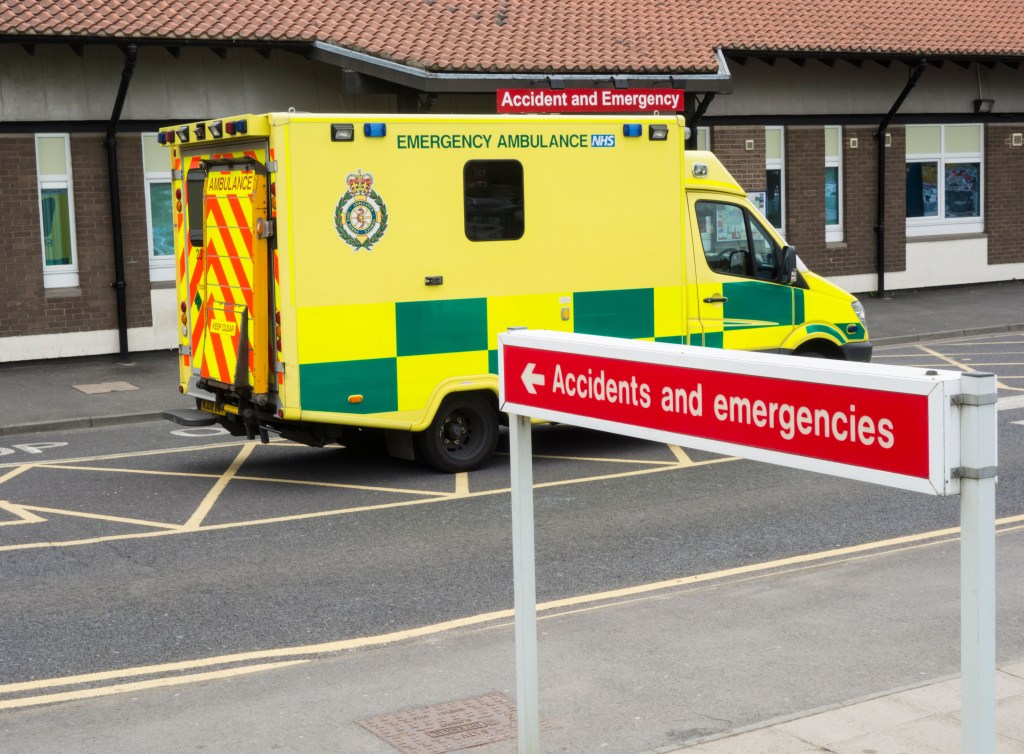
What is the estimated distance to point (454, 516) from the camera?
995 cm

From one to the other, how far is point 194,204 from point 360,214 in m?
1.81

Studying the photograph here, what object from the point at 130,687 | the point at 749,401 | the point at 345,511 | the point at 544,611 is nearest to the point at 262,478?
the point at 345,511

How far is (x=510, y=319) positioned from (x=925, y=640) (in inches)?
213

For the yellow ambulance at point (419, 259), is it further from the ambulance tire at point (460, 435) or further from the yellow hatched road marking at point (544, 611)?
the yellow hatched road marking at point (544, 611)

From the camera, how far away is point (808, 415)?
369 cm

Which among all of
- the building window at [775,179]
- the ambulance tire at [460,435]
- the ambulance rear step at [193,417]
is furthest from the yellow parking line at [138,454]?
the building window at [775,179]

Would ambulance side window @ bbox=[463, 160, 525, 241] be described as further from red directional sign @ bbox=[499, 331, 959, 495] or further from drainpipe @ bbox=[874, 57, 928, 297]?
drainpipe @ bbox=[874, 57, 928, 297]

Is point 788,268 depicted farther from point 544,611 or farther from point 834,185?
point 834,185

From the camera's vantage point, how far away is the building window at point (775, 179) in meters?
24.8

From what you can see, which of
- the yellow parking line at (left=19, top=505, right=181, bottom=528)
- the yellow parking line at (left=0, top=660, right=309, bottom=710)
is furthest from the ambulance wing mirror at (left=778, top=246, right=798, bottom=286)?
the yellow parking line at (left=0, top=660, right=309, bottom=710)

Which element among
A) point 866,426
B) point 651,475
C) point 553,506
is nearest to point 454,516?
point 553,506

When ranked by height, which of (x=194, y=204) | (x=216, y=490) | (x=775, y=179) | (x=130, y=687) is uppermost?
(x=775, y=179)

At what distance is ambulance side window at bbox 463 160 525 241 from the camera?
442 inches

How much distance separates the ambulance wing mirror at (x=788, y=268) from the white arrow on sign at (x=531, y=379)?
8.52m
